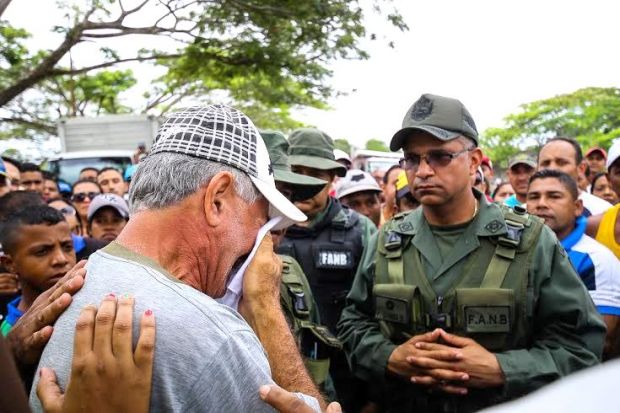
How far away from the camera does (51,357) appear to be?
1.38m

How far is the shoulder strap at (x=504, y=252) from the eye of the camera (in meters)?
2.39

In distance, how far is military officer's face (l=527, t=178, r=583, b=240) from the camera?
346 centimetres

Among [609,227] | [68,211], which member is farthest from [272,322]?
[68,211]

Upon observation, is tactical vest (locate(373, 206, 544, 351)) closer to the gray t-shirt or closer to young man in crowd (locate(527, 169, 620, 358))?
young man in crowd (locate(527, 169, 620, 358))

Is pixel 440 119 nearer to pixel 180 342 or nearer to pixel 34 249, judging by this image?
pixel 180 342

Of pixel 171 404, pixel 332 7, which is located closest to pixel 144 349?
Result: pixel 171 404

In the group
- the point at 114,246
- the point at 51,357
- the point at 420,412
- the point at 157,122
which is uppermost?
the point at 157,122

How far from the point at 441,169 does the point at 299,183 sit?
A: 71 cm

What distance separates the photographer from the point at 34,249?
2930mm

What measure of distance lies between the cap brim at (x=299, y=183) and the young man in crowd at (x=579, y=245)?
1413 millimetres

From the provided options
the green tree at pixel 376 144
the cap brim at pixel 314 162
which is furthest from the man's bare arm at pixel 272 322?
the green tree at pixel 376 144

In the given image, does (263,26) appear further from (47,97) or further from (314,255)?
(47,97)

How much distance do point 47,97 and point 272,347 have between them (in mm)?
24802

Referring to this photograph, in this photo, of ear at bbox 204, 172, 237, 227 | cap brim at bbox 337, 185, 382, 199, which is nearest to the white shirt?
cap brim at bbox 337, 185, 382, 199
